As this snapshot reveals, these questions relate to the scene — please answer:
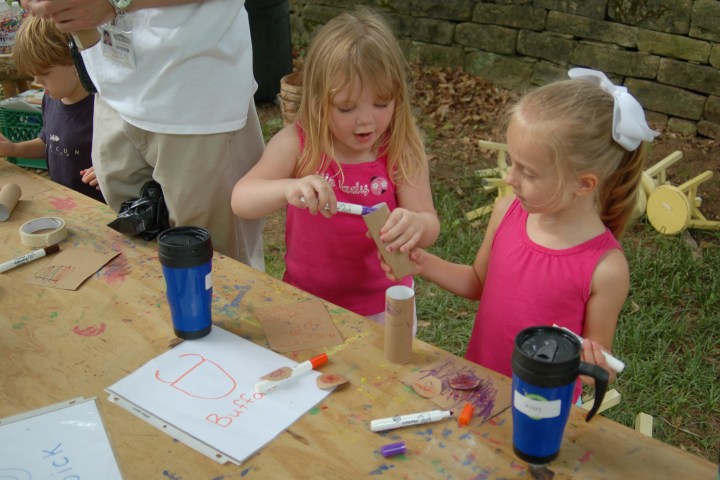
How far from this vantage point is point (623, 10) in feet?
16.0

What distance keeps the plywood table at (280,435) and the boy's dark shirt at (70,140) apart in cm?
81

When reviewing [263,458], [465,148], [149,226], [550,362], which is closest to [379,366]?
[263,458]

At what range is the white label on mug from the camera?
1.14 metres

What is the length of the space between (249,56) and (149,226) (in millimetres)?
567

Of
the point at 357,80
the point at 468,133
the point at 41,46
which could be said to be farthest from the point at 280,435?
the point at 468,133

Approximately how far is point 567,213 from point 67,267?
51.0 inches

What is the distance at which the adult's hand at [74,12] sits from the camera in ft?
5.64

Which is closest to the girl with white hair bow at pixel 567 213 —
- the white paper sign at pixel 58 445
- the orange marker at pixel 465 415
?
the orange marker at pixel 465 415

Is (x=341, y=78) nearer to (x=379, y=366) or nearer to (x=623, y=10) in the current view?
(x=379, y=366)

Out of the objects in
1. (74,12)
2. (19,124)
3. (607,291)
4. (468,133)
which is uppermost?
(74,12)

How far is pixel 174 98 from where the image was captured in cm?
189

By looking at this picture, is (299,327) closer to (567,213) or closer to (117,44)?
(567,213)

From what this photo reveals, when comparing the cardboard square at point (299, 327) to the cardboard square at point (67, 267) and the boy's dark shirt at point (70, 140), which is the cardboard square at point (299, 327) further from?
the boy's dark shirt at point (70, 140)

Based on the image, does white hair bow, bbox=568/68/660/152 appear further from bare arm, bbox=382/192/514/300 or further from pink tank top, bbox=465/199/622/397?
bare arm, bbox=382/192/514/300
